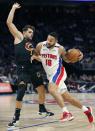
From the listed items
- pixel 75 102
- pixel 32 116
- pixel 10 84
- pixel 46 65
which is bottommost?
pixel 10 84

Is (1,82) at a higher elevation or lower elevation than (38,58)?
lower

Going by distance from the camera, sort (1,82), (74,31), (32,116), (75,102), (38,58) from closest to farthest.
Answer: (75,102) < (38,58) < (32,116) < (1,82) < (74,31)

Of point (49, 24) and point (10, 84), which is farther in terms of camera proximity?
point (49, 24)

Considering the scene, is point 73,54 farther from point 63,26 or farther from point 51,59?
point 63,26

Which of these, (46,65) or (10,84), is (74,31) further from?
(46,65)

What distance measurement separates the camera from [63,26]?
2645 cm

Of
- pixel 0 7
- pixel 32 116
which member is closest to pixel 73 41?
pixel 0 7

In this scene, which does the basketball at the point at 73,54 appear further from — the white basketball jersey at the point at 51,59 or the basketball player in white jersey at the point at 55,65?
the white basketball jersey at the point at 51,59

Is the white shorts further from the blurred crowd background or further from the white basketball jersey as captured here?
the blurred crowd background

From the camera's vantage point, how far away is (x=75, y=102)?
7.24m

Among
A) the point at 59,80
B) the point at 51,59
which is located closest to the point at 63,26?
the point at 51,59

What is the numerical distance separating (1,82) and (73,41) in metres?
8.40

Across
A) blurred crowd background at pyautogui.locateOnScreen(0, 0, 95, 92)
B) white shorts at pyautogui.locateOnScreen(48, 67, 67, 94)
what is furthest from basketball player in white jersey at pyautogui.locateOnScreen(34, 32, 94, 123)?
blurred crowd background at pyautogui.locateOnScreen(0, 0, 95, 92)

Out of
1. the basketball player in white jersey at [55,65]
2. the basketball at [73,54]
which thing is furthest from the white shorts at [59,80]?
the basketball at [73,54]
